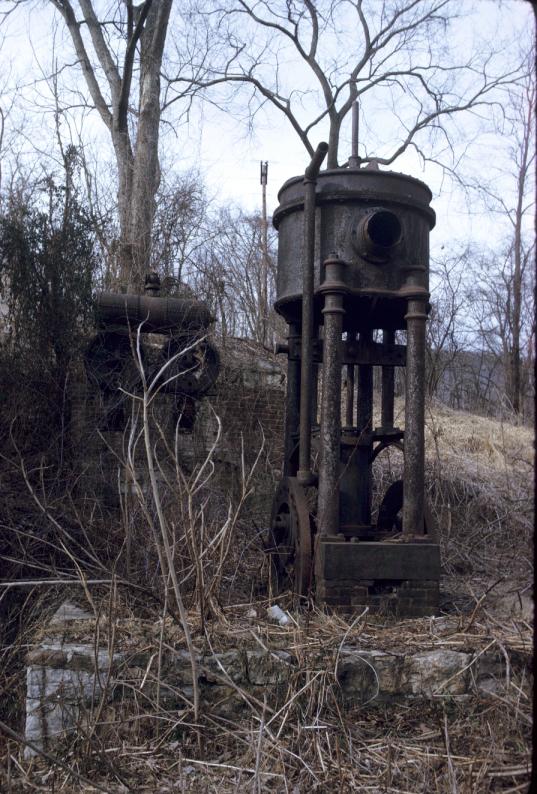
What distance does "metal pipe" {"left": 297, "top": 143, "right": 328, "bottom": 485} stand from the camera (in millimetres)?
5648

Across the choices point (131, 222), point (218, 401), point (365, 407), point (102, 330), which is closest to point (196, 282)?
point (131, 222)

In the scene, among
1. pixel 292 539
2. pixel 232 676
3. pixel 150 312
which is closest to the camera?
pixel 232 676

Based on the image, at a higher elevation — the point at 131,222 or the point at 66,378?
the point at 131,222

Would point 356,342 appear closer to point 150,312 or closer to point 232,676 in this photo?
point 232,676

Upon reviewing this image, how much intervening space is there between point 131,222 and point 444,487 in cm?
701

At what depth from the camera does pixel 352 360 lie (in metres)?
5.95

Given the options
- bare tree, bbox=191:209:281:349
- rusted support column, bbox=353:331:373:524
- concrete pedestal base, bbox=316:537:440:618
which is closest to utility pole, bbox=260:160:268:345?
bare tree, bbox=191:209:281:349

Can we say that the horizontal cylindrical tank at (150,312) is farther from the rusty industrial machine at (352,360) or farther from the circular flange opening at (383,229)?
the circular flange opening at (383,229)

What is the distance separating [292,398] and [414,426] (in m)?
1.26

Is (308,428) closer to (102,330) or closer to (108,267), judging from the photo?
(102,330)

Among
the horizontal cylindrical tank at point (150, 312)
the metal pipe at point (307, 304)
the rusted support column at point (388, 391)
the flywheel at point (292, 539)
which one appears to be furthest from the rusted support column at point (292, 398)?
the horizontal cylindrical tank at point (150, 312)

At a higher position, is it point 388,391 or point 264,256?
point 264,256

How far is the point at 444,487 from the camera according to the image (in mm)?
10312

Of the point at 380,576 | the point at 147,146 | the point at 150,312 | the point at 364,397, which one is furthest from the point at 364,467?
the point at 147,146
